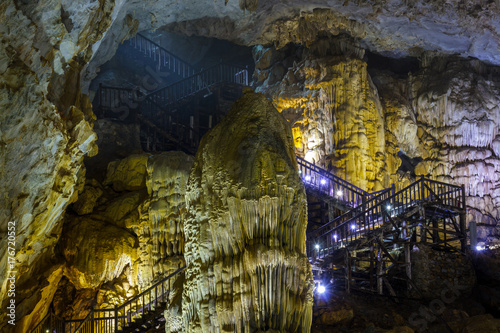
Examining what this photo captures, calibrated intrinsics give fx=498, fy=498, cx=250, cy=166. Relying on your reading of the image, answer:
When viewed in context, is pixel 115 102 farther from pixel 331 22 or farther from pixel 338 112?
pixel 331 22

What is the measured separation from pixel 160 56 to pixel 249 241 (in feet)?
52.2

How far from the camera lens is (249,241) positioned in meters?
6.77

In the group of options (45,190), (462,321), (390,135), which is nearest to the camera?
(45,190)

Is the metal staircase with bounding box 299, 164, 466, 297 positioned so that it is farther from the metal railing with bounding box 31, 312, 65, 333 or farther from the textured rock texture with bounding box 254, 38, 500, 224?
the metal railing with bounding box 31, 312, 65, 333

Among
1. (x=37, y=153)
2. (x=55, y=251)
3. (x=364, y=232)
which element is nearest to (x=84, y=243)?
(x=55, y=251)

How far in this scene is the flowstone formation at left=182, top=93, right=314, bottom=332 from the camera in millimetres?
6582

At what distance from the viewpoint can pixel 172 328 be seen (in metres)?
7.49

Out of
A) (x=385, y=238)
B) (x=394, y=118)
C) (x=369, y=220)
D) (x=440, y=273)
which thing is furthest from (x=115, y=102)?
(x=440, y=273)

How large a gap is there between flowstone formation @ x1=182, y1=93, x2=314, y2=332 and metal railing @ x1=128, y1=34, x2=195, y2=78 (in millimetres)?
14608

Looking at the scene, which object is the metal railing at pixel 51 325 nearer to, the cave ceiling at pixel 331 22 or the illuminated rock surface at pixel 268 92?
the illuminated rock surface at pixel 268 92

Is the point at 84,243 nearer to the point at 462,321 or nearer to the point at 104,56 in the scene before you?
the point at 104,56

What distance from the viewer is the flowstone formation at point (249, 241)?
6582mm

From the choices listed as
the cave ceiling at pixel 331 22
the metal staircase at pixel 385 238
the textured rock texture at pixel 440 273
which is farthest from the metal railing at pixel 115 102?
the textured rock texture at pixel 440 273

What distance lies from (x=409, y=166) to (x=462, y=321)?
28.4 feet
